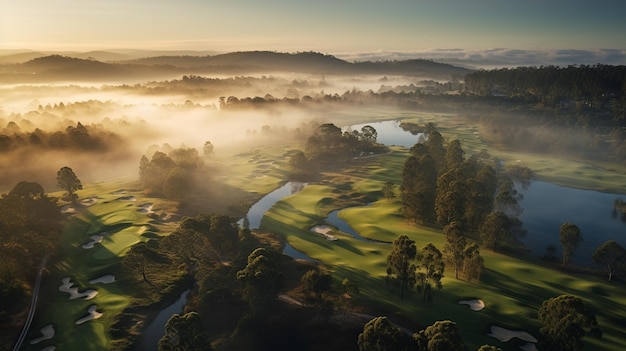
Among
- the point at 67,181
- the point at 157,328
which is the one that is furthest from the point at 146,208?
the point at 157,328

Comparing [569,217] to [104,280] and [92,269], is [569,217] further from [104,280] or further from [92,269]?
[92,269]

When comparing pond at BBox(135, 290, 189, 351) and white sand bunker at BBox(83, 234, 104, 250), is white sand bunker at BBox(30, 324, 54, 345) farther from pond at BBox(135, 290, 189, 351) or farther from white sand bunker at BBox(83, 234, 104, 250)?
white sand bunker at BBox(83, 234, 104, 250)

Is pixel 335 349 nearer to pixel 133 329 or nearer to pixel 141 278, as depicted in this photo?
pixel 133 329

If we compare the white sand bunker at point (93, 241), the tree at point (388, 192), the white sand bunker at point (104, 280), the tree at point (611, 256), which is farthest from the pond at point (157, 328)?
the tree at point (611, 256)

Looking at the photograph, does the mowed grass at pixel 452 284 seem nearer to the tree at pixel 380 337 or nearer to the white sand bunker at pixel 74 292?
the tree at pixel 380 337

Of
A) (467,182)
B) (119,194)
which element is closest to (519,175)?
(467,182)

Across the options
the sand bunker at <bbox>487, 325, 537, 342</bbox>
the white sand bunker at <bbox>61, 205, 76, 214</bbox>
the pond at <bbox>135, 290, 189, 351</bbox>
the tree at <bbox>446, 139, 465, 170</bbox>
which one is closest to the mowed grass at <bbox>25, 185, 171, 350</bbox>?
the white sand bunker at <bbox>61, 205, 76, 214</bbox>
